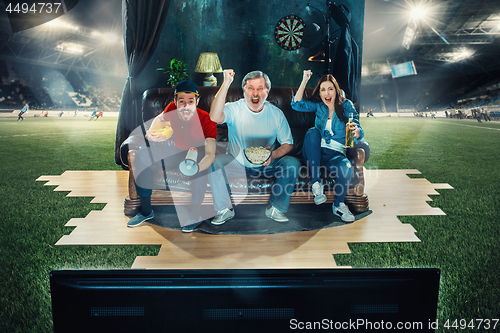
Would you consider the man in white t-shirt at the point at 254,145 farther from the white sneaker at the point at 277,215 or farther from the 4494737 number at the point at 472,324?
the 4494737 number at the point at 472,324

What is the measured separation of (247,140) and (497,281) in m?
1.76

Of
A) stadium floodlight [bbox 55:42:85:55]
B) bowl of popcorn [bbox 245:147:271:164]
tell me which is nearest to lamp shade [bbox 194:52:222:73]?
bowl of popcorn [bbox 245:147:271:164]

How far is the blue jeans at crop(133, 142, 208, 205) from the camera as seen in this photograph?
224 centimetres

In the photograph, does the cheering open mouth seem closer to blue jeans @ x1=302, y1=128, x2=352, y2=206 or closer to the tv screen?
blue jeans @ x1=302, y1=128, x2=352, y2=206

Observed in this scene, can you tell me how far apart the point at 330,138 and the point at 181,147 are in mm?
1204

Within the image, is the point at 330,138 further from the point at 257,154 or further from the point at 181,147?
the point at 181,147

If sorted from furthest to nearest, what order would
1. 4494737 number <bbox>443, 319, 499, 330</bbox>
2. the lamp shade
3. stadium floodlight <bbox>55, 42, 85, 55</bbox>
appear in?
stadium floodlight <bbox>55, 42, 85, 55</bbox> < the lamp shade < 4494737 number <bbox>443, 319, 499, 330</bbox>

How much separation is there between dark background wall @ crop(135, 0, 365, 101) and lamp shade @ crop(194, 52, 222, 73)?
37 cm

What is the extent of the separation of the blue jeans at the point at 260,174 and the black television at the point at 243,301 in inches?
56.9

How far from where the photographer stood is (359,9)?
442 cm

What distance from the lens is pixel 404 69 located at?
18.1 meters

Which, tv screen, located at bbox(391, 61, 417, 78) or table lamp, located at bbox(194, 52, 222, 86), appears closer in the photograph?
table lamp, located at bbox(194, 52, 222, 86)

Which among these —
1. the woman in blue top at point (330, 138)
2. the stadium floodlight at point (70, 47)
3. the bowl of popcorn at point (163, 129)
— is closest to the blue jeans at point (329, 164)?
the woman in blue top at point (330, 138)

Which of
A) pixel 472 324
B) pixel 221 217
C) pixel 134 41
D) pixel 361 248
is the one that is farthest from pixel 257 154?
pixel 134 41
